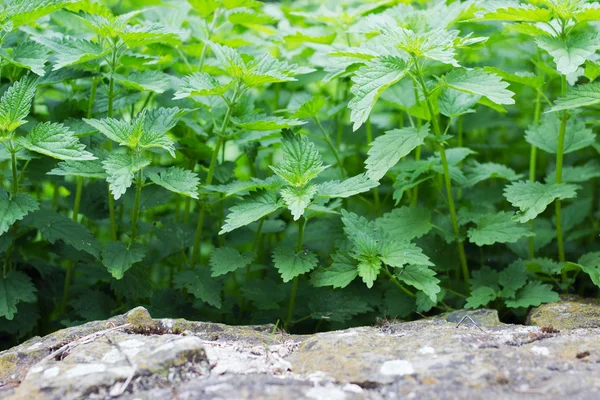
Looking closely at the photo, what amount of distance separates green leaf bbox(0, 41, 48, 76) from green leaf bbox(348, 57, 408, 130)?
3.97 ft

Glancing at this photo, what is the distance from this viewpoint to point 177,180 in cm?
227

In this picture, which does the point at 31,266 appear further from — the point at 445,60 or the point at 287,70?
the point at 445,60

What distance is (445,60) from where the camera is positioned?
6.91 ft

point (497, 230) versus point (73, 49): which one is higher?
point (73, 49)

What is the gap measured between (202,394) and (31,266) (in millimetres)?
1599

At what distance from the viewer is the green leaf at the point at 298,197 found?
212 centimetres

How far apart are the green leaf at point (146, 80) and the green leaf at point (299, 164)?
1.83ft

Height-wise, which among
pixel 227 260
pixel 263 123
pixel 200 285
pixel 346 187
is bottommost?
pixel 200 285

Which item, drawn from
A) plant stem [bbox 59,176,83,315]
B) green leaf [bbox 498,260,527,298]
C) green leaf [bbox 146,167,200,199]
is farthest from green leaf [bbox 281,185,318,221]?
plant stem [bbox 59,176,83,315]

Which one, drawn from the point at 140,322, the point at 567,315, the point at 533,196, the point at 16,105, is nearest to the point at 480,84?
the point at 533,196

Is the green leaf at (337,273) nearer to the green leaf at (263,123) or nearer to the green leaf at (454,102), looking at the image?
the green leaf at (263,123)

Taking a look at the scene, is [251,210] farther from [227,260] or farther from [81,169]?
[81,169]

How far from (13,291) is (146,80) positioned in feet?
3.22

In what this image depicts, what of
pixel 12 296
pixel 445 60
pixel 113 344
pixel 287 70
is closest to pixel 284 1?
pixel 287 70
